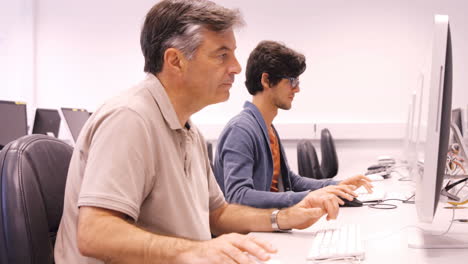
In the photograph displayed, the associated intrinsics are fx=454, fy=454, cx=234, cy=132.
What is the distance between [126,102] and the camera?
107 centimetres

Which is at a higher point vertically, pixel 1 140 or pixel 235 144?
pixel 235 144

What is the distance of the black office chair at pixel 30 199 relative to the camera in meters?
0.92

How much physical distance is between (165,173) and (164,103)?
19 cm

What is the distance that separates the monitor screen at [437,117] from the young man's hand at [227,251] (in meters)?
0.39

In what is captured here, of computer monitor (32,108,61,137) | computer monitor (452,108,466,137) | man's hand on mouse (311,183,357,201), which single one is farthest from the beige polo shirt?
computer monitor (32,108,61,137)

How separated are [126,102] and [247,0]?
14.4 feet

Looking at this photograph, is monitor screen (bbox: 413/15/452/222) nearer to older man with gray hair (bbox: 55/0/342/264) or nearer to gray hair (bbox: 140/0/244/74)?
older man with gray hair (bbox: 55/0/342/264)

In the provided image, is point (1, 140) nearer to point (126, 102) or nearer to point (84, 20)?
point (84, 20)

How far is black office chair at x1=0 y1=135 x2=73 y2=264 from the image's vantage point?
92 cm

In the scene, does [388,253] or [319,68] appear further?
[319,68]

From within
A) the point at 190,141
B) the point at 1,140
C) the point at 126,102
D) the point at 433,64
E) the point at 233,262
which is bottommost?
the point at 1,140

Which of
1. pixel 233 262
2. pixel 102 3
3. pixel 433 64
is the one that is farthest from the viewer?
pixel 102 3

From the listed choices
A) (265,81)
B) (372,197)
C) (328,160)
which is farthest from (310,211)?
(328,160)

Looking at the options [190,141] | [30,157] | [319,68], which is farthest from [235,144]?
[319,68]
